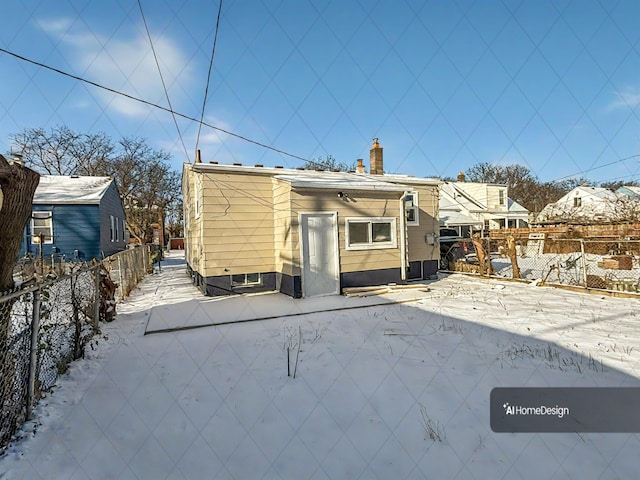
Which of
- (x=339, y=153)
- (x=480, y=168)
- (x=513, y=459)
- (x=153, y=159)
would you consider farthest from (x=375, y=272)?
(x=480, y=168)

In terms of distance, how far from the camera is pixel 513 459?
7.72 feet

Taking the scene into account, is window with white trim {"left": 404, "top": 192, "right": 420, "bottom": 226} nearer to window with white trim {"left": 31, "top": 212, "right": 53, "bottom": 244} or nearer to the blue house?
the blue house

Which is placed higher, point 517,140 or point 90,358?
point 517,140

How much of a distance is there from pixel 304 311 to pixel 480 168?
1574 inches

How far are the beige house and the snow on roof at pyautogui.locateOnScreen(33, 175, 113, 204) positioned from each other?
9.30 m

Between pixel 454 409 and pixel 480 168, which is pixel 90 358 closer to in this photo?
pixel 454 409

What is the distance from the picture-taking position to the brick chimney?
1298 cm

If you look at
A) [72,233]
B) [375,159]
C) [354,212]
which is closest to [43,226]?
[72,233]

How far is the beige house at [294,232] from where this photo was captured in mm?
8305

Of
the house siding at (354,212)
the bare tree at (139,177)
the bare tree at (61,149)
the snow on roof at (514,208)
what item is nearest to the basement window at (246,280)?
the house siding at (354,212)

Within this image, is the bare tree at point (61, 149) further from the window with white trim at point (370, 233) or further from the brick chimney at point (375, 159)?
the window with white trim at point (370, 233)

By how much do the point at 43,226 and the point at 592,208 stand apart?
36.5 meters

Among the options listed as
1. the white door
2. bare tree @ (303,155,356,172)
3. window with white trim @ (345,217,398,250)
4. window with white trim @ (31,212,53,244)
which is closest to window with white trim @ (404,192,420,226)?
window with white trim @ (345,217,398,250)

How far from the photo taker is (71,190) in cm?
1552
